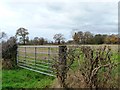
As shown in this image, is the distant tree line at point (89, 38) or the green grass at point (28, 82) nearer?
the distant tree line at point (89, 38)

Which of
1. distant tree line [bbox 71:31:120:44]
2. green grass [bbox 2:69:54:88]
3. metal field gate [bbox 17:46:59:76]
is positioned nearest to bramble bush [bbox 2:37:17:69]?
metal field gate [bbox 17:46:59:76]

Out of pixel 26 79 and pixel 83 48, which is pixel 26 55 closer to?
pixel 26 79

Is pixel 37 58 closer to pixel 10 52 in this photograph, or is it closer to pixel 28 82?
pixel 10 52

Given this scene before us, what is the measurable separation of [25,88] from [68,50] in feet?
7.95

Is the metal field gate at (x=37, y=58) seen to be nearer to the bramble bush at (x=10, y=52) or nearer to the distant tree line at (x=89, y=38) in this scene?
the bramble bush at (x=10, y=52)

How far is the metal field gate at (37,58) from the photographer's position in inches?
466

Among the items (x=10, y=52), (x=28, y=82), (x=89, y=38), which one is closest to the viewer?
(x=89, y=38)

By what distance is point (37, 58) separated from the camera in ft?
47.5

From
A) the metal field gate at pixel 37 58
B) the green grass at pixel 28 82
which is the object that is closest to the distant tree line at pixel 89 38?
the green grass at pixel 28 82

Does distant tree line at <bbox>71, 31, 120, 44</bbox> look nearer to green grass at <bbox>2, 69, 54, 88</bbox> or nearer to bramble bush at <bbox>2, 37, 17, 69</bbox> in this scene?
green grass at <bbox>2, 69, 54, 88</bbox>

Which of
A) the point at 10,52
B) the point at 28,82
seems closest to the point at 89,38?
the point at 28,82

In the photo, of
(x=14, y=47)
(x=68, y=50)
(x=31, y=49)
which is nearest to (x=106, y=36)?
(x=68, y=50)

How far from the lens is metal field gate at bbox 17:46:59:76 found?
1183 cm

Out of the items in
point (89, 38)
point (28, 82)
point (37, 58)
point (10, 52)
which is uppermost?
point (89, 38)
